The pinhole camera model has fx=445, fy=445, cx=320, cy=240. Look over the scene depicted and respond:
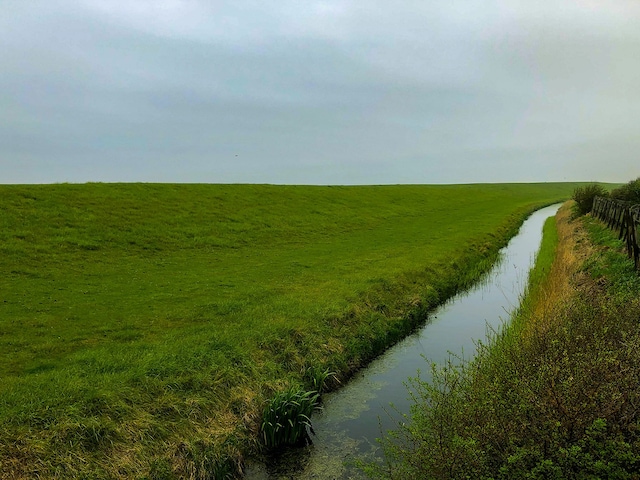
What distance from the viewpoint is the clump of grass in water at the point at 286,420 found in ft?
29.0

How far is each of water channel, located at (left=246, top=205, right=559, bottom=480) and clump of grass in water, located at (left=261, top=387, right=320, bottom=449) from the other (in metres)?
0.28

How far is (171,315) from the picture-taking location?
1384 centimetres

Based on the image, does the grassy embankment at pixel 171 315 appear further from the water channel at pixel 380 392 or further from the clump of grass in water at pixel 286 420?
the water channel at pixel 380 392

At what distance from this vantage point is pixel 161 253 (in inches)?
952

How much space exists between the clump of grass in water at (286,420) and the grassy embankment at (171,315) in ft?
0.96

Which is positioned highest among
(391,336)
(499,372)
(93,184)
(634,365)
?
(93,184)

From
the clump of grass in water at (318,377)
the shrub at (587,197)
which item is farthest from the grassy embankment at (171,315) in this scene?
the shrub at (587,197)

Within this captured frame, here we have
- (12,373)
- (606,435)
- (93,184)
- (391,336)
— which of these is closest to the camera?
(606,435)

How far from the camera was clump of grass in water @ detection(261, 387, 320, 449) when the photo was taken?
8.84m

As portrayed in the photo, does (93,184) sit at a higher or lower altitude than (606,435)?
higher

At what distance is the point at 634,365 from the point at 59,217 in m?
28.8

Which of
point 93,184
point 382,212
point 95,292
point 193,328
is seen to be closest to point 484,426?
point 193,328

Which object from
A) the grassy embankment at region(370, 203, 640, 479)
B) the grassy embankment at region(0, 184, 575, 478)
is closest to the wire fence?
the grassy embankment at region(0, 184, 575, 478)

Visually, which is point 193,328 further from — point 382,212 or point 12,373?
point 382,212
